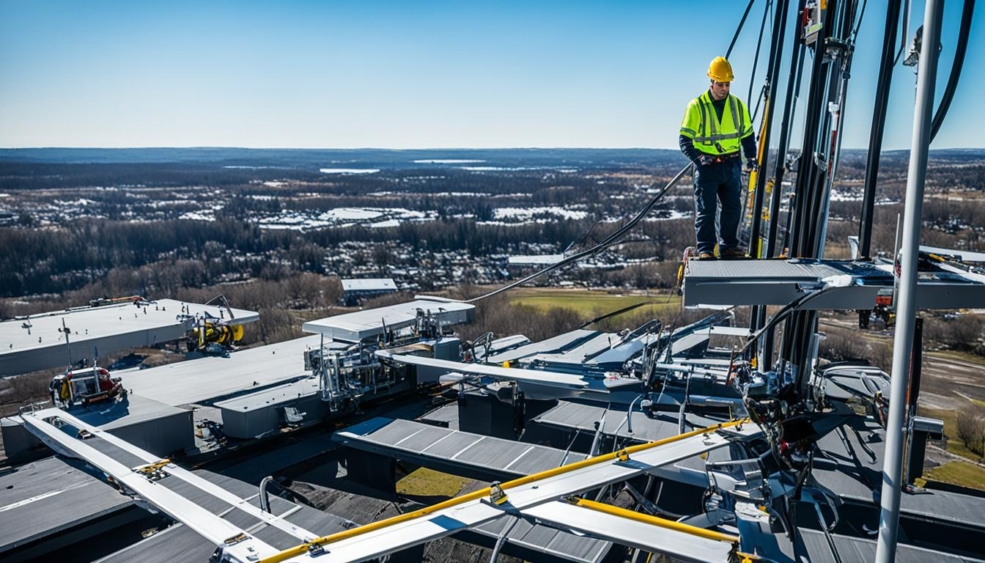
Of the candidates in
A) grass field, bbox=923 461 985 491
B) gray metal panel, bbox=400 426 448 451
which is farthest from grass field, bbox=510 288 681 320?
gray metal panel, bbox=400 426 448 451

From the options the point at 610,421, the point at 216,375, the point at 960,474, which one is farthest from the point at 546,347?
the point at 960,474

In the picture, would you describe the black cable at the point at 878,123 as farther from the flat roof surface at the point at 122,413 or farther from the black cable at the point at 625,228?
the flat roof surface at the point at 122,413

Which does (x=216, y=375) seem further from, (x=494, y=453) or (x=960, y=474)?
(x=960, y=474)

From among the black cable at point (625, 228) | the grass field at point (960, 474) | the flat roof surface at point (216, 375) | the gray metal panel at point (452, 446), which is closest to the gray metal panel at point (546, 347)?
the flat roof surface at point (216, 375)

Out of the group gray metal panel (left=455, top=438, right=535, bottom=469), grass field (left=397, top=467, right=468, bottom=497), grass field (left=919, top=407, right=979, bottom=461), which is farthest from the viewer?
grass field (left=919, top=407, right=979, bottom=461)

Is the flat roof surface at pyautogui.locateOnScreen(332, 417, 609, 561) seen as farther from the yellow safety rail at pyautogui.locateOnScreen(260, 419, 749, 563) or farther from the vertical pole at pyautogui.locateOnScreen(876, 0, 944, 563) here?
the vertical pole at pyautogui.locateOnScreen(876, 0, 944, 563)

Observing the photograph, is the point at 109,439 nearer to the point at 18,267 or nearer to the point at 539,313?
the point at 539,313

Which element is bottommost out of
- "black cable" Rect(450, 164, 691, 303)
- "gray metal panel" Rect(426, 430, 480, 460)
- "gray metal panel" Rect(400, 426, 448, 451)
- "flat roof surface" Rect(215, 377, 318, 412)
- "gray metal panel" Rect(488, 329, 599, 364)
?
"gray metal panel" Rect(488, 329, 599, 364)
